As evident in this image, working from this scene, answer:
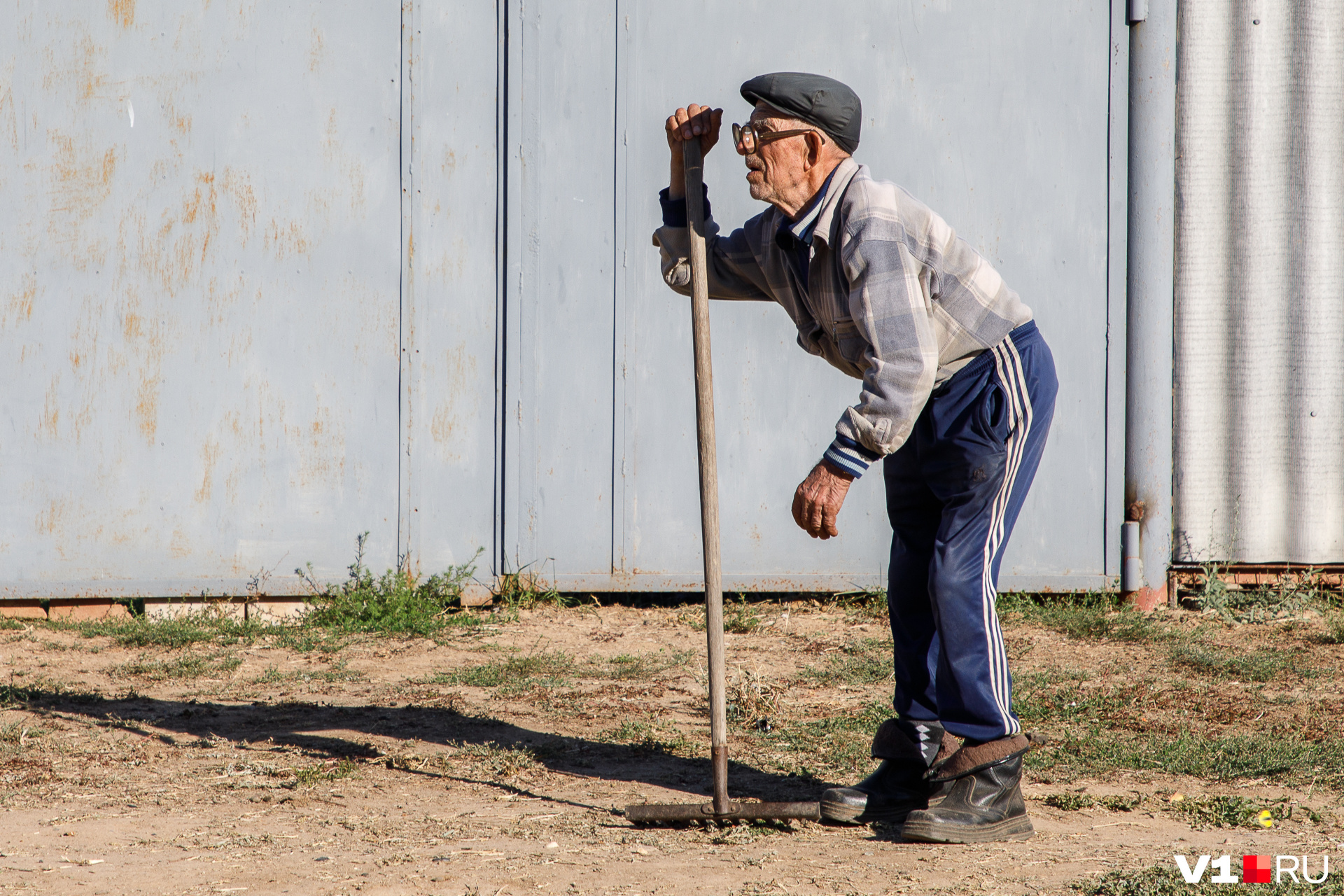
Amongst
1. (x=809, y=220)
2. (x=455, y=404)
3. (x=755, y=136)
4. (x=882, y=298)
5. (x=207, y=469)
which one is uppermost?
(x=755, y=136)

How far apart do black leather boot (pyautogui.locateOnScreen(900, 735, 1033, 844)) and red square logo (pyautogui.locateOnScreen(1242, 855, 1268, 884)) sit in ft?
1.51

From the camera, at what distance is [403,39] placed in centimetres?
512

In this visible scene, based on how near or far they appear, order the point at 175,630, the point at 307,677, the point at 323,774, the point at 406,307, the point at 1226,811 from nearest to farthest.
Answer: the point at 1226,811 < the point at 323,774 < the point at 307,677 < the point at 175,630 < the point at 406,307

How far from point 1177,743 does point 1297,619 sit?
7.31 feet

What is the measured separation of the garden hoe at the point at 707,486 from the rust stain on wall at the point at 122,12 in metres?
3.23

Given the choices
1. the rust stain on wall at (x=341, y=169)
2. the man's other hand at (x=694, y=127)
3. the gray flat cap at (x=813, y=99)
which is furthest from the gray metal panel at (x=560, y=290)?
the gray flat cap at (x=813, y=99)

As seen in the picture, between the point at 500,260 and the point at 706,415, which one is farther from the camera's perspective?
the point at 500,260

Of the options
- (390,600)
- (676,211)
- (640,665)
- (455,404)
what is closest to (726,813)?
(676,211)

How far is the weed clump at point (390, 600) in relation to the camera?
4980 millimetres

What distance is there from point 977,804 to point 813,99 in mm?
1706

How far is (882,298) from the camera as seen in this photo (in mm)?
2611

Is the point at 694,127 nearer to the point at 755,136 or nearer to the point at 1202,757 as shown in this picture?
the point at 755,136

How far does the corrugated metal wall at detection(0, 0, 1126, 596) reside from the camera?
197 inches

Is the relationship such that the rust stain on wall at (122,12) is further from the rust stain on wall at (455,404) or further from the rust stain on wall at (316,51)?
the rust stain on wall at (455,404)
